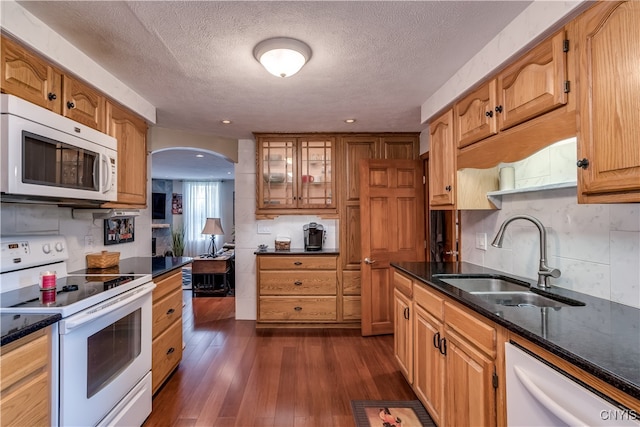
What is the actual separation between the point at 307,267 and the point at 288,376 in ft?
4.12

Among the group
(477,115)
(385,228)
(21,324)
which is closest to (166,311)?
(21,324)

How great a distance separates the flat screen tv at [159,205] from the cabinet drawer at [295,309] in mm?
6093

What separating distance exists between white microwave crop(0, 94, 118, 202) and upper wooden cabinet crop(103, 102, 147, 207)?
10.3 inches

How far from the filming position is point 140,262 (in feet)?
8.59

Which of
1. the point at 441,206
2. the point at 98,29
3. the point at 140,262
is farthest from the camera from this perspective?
the point at 140,262

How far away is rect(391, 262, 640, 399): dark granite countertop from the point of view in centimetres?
79

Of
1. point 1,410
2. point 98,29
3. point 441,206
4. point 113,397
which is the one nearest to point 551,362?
point 441,206

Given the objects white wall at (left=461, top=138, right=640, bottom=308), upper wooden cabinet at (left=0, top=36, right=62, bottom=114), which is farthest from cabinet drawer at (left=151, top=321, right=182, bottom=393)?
white wall at (left=461, top=138, right=640, bottom=308)

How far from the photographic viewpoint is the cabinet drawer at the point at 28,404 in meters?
1.07

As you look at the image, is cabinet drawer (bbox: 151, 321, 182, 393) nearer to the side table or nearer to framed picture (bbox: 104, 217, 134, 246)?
framed picture (bbox: 104, 217, 134, 246)

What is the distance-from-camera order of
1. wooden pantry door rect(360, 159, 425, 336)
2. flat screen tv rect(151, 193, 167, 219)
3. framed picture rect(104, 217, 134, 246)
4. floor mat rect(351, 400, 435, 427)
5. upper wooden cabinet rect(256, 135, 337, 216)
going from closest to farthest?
floor mat rect(351, 400, 435, 427), framed picture rect(104, 217, 134, 246), wooden pantry door rect(360, 159, 425, 336), upper wooden cabinet rect(256, 135, 337, 216), flat screen tv rect(151, 193, 167, 219)

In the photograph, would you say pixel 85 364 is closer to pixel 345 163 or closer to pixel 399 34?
pixel 399 34

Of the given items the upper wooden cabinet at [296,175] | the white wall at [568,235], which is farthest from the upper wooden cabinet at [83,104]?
the white wall at [568,235]

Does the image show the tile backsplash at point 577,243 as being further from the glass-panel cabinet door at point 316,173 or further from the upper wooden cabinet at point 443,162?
the glass-panel cabinet door at point 316,173
